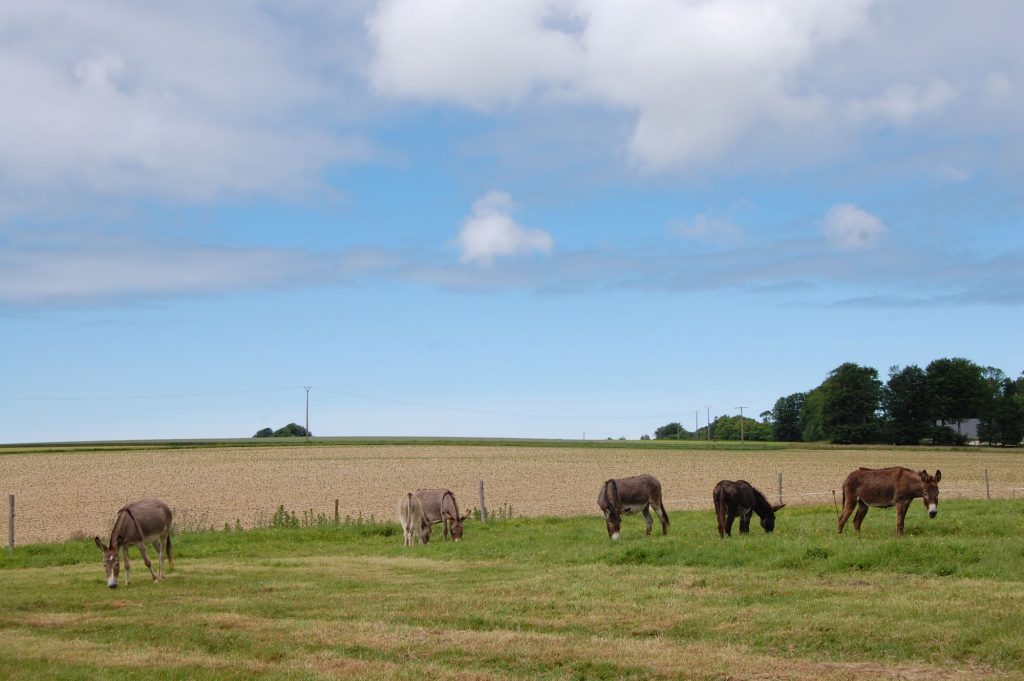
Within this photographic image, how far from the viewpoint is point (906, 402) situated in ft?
446

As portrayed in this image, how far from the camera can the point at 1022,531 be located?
70.8 ft

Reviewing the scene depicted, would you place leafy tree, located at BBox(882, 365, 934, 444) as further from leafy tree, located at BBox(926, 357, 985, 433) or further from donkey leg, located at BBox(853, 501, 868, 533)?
donkey leg, located at BBox(853, 501, 868, 533)

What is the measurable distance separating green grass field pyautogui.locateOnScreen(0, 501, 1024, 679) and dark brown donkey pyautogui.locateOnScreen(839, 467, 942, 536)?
0.66m

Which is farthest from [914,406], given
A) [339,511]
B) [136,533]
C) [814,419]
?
[136,533]

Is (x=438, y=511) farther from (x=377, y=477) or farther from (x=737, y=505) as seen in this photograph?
(x=377, y=477)

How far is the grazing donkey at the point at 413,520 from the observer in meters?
28.8

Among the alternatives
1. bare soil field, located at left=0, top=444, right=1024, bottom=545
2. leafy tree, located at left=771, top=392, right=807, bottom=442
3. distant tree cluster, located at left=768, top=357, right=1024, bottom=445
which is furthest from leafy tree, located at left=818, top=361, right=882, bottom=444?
leafy tree, located at left=771, top=392, right=807, bottom=442

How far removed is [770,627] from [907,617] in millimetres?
1956

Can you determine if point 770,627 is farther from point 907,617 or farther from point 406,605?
point 406,605

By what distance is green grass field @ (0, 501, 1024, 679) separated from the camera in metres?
11.7

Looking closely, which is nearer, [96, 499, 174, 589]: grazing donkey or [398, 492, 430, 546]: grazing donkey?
[96, 499, 174, 589]: grazing donkey

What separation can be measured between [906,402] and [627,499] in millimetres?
122988

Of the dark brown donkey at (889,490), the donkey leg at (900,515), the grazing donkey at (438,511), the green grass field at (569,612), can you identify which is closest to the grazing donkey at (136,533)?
the green grass field at (569,612)

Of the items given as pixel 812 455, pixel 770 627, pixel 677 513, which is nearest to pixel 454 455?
pixel 812 455
